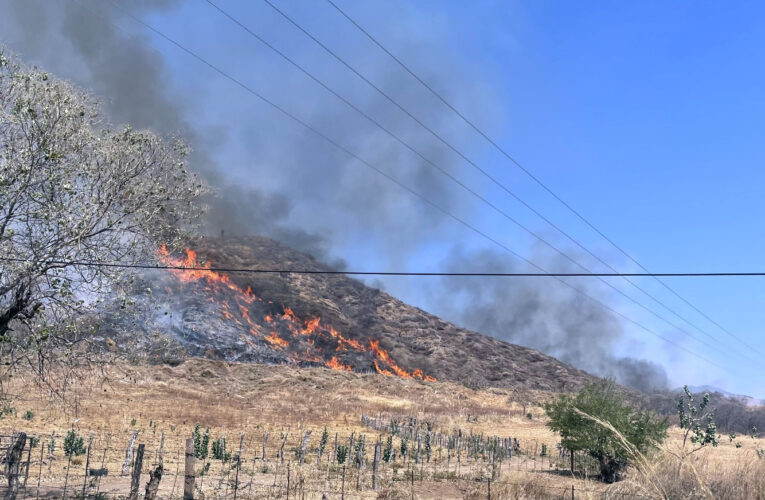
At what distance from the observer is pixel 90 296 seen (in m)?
16.7

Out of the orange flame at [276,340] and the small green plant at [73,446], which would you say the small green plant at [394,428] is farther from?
the orange flame at [276,340]

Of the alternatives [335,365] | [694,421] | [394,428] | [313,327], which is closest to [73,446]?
[394,428]

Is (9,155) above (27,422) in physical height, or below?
above

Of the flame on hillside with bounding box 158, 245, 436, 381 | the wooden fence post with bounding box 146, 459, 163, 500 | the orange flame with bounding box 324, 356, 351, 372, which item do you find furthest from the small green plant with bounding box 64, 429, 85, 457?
the orange flame with bounding box 324, 356, 351, 372

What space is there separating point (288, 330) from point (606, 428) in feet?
227

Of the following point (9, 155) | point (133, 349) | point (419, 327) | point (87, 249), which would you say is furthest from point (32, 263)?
point (419, 327)

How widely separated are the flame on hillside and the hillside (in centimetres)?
20

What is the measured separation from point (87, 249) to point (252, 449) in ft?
72.4

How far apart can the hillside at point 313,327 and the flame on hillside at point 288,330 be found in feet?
0.65

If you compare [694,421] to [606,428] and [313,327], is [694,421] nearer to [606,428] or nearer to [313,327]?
[606,428]

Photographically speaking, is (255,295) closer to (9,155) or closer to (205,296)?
(205,296)

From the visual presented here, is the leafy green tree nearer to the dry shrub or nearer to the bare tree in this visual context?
the dry shrub

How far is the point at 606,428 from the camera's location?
92.1ft

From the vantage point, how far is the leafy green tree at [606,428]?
91.0ft
